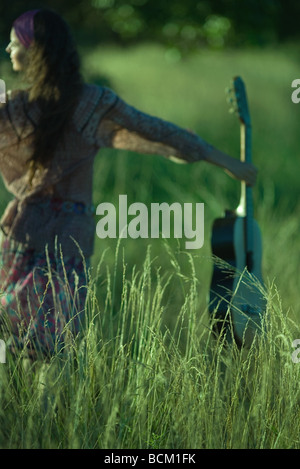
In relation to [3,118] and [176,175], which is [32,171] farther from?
[176,175]

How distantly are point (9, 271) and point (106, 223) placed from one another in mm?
2924

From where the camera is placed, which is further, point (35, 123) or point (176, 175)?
point (176, 175)

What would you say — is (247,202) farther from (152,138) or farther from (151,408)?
(151,408)

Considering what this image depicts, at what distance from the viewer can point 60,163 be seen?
9.14 ft

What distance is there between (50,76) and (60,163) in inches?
12.1

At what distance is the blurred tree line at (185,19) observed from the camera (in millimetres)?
9977

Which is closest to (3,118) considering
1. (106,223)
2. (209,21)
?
(106,223)

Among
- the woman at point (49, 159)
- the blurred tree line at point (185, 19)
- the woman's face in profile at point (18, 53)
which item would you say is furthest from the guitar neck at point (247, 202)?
the blurred tree line at point (185, 19)

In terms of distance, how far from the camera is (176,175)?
709 centimetres

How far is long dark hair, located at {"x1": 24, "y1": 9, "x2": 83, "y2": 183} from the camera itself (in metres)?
2.71

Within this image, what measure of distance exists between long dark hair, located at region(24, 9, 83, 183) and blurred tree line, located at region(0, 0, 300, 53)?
22.2 ft

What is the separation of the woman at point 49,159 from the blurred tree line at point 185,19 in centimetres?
678
